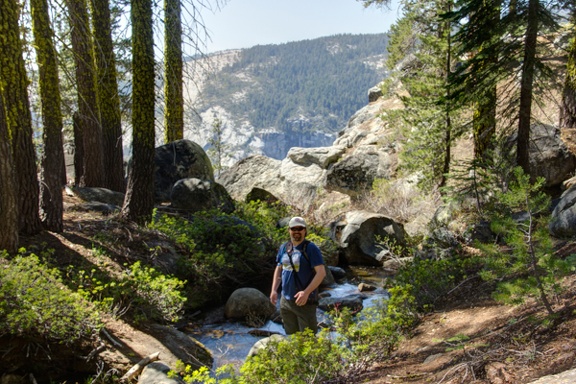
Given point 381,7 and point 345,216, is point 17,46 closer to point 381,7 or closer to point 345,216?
point 345,216

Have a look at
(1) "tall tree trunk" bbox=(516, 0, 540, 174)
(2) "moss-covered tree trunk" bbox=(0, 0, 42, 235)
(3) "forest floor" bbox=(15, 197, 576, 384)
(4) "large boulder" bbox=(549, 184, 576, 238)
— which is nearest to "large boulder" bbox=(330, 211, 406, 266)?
(1) "tall tree trunk" bbox=(516, 0, 540, 174)

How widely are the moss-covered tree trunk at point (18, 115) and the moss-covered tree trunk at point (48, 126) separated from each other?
1.15ft

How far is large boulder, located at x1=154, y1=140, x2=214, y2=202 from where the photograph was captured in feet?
46.5

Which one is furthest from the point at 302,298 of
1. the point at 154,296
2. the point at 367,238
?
the point at 367,238

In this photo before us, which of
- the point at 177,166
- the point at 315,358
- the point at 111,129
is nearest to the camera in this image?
the point at 315,358

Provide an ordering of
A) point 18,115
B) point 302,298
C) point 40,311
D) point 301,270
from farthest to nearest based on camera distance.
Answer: point 18,115 < point 40,311 < point 301,270 < point 302,298

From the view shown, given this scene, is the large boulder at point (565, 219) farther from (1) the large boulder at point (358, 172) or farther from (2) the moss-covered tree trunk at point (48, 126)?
(1) the large boulder at point (358, 172)

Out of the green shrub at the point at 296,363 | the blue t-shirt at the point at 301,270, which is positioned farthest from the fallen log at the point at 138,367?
the blue t-shirt at the point at 301,270

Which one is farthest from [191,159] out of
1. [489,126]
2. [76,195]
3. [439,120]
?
[489,126]

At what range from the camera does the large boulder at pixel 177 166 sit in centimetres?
1417

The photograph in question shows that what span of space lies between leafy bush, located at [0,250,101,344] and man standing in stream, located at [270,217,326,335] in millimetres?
2449

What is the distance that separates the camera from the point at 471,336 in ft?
16.2

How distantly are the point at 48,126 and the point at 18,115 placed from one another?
44.0 inches

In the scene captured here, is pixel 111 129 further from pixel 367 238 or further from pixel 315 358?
pixel 315 358
